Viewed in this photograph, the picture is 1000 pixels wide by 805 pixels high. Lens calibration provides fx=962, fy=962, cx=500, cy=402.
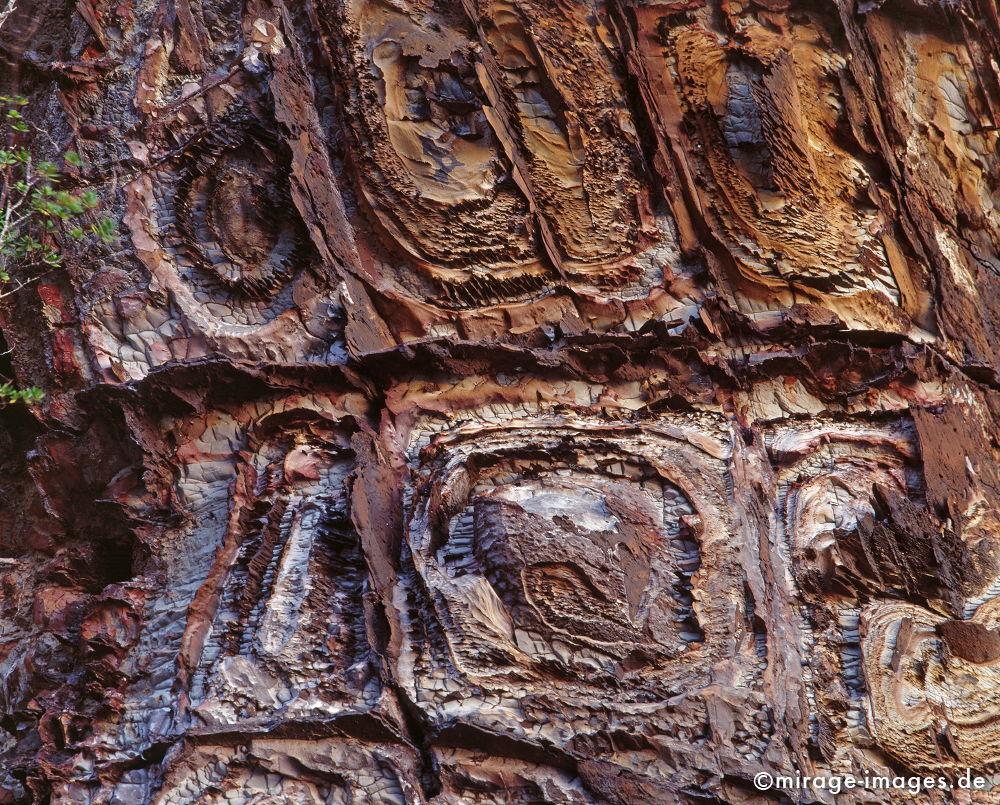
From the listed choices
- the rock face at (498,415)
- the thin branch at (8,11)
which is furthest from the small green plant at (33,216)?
the thin branch at (8,11)

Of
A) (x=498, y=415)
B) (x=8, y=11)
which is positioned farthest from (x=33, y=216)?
(x=498, y=415)

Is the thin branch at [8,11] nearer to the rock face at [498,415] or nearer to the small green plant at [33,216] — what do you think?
the rock face at [498,415]

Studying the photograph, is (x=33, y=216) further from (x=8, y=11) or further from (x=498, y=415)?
(x=498, y=415)

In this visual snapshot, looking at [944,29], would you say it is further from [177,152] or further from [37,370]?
[37,370]

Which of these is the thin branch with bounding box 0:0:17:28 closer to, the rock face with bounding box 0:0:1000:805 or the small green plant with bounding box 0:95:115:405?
the rock face with bounding box 0:0:1000:805

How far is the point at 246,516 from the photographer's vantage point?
4.59 m

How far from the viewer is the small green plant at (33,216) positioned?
4820 millimetres

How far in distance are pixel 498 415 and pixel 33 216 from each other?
2.69 m

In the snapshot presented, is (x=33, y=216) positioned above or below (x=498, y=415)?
above

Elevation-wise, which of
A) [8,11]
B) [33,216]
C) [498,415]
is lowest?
[498,415]

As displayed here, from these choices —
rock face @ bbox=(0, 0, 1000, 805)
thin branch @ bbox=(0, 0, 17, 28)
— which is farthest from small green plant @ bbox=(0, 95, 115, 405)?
thin branch @ bbox=(0, 0, 17, 28)

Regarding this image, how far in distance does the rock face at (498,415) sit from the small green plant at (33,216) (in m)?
0.12

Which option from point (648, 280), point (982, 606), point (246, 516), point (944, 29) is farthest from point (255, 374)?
point (944, 29)

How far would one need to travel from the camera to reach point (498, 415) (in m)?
5.00
